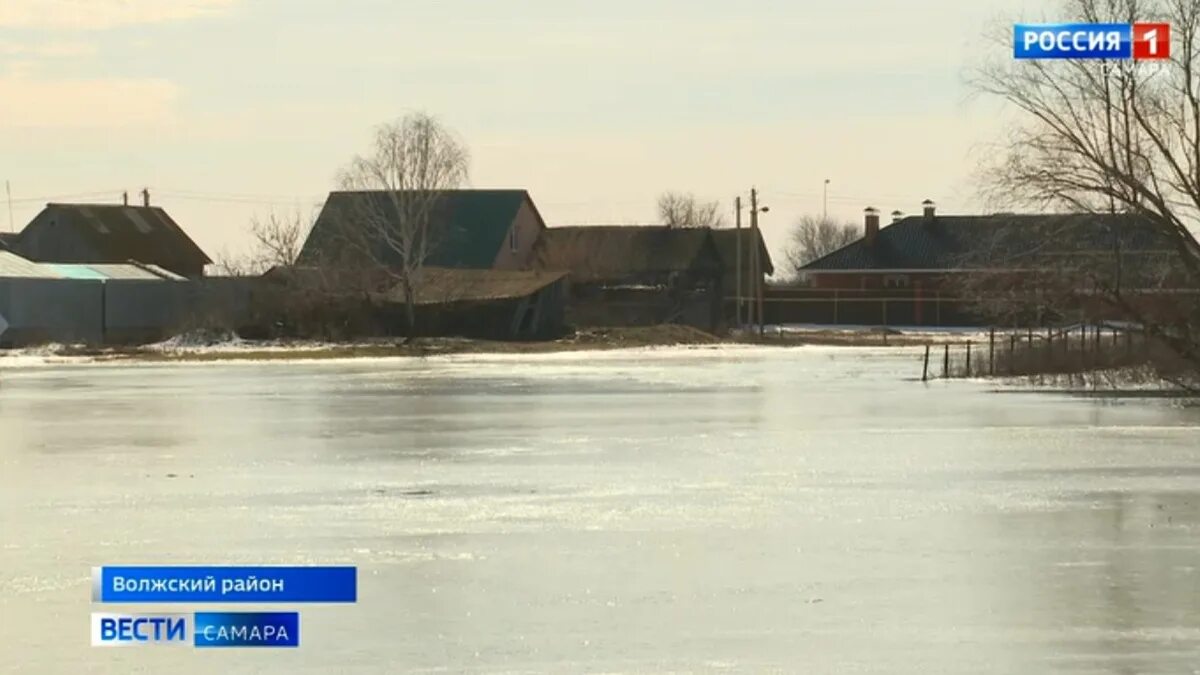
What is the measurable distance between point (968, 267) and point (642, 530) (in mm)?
48119

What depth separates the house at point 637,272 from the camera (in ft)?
323

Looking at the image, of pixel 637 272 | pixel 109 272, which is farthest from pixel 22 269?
pixel 637 272

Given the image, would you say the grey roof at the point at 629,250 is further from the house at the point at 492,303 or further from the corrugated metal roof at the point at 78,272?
the corrugated metal roof at the point at 78,272

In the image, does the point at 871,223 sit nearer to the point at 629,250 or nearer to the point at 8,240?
the point at 629,250

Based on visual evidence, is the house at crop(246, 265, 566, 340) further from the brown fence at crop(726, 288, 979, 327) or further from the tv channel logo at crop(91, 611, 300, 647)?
the tv channel logo at crop(91, 611, 300, 647)

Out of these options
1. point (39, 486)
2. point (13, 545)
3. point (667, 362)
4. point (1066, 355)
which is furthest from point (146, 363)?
point (13, 545)

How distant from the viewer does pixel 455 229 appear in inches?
4252

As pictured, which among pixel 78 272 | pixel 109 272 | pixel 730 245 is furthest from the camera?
pixel 730 245

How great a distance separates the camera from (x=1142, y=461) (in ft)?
81.1

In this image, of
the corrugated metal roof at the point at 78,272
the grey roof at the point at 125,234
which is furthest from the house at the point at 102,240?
the corrugated metal roof at the point at 78,272

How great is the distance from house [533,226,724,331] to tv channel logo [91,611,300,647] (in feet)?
275

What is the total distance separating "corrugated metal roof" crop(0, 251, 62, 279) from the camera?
77000mm
